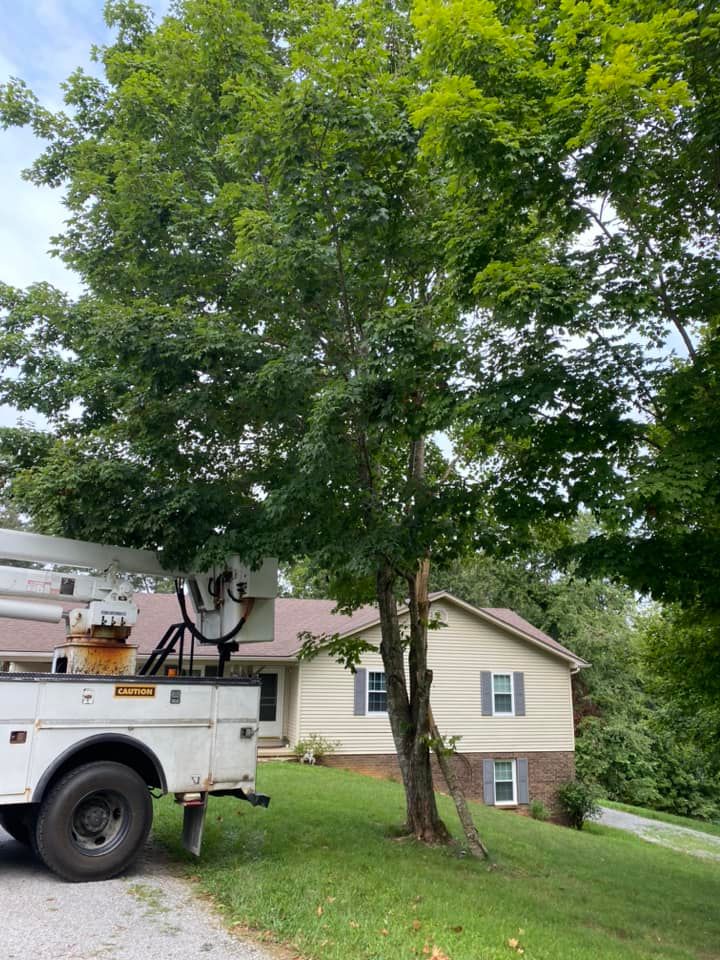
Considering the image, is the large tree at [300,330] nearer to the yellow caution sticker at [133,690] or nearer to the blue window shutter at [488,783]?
the yellow caution sticker at [133,690]

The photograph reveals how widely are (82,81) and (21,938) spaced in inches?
436

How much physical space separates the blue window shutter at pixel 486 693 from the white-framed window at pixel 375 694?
338 cm

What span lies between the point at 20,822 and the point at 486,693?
17651 millimetres

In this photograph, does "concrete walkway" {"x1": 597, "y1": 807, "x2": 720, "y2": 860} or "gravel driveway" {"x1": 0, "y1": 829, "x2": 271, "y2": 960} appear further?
"concrete walkway" {"x1": 597, "y1": 807, "x2": 720, "y2": 860}

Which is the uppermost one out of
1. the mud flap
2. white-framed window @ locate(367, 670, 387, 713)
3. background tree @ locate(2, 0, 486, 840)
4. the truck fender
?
background tree @ locate(2, 0, 486, 840)

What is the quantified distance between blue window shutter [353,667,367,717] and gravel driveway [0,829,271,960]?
1455 centimetres

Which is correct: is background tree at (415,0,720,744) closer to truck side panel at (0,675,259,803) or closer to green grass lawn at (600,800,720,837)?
truck side panel at (0,675,259,803)

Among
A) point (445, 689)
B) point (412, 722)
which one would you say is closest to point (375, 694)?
point (445, 689)

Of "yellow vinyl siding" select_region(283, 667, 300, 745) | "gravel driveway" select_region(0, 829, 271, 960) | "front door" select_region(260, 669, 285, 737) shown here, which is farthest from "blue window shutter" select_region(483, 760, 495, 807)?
"gravel driveway" select_region(0, 829, 271, 960)

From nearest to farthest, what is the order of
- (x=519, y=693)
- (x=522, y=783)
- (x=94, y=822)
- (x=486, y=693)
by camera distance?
(x=94, y=822), (x=522, y=783), (x=486, y=693), (x=519, y=693)

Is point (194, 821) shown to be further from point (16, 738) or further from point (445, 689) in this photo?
point (445, 689)

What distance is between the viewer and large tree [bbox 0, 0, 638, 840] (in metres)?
7.43

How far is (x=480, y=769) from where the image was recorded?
73.1 ft

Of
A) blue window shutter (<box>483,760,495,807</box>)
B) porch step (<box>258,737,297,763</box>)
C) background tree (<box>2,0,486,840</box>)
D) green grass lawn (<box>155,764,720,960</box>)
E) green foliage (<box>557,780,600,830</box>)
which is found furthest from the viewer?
blue window shutter (<box>483,760,495,807</box>)
